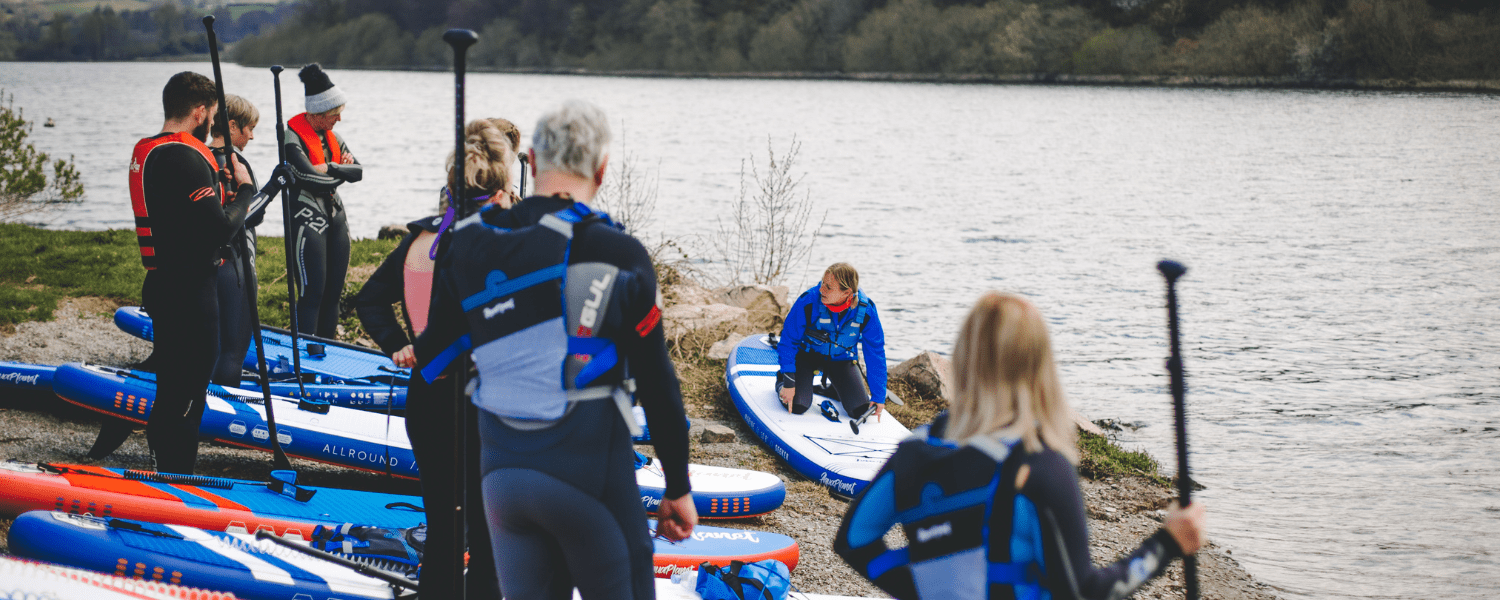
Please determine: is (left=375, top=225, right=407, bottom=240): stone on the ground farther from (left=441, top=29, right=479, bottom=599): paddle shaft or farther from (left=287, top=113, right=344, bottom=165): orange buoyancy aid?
(left=441, top=29, right=479, bottom=599): paddle shaft

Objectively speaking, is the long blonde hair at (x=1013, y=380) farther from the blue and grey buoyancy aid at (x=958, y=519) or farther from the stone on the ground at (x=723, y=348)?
the stone on the ground at (x=723, y=348)

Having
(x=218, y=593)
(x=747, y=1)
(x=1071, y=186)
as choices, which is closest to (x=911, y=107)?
(x=1071, y=186)

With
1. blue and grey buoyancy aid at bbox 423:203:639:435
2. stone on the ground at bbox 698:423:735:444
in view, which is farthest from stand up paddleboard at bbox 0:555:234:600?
stone on the ground at bbox 698:423:735:444

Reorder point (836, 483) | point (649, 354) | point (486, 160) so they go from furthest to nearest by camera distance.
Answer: point (836, 483), point (486, 160), point (649, 354)

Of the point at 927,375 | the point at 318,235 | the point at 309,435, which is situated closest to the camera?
the point at 309,435

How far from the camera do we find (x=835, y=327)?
6.64 metres

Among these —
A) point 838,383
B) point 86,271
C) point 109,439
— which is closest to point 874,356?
point 838,383

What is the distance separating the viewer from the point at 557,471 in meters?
2.19

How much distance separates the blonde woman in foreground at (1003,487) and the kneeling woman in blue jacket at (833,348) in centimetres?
439

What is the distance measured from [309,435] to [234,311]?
0.95 metres

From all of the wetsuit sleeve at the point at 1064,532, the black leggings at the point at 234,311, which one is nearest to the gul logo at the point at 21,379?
the black leggings at the point at 234,311

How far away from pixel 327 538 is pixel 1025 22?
7216 centimetres

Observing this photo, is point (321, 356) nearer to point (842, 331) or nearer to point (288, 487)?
point (288, 487)

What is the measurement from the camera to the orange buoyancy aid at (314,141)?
6191 millimetres
